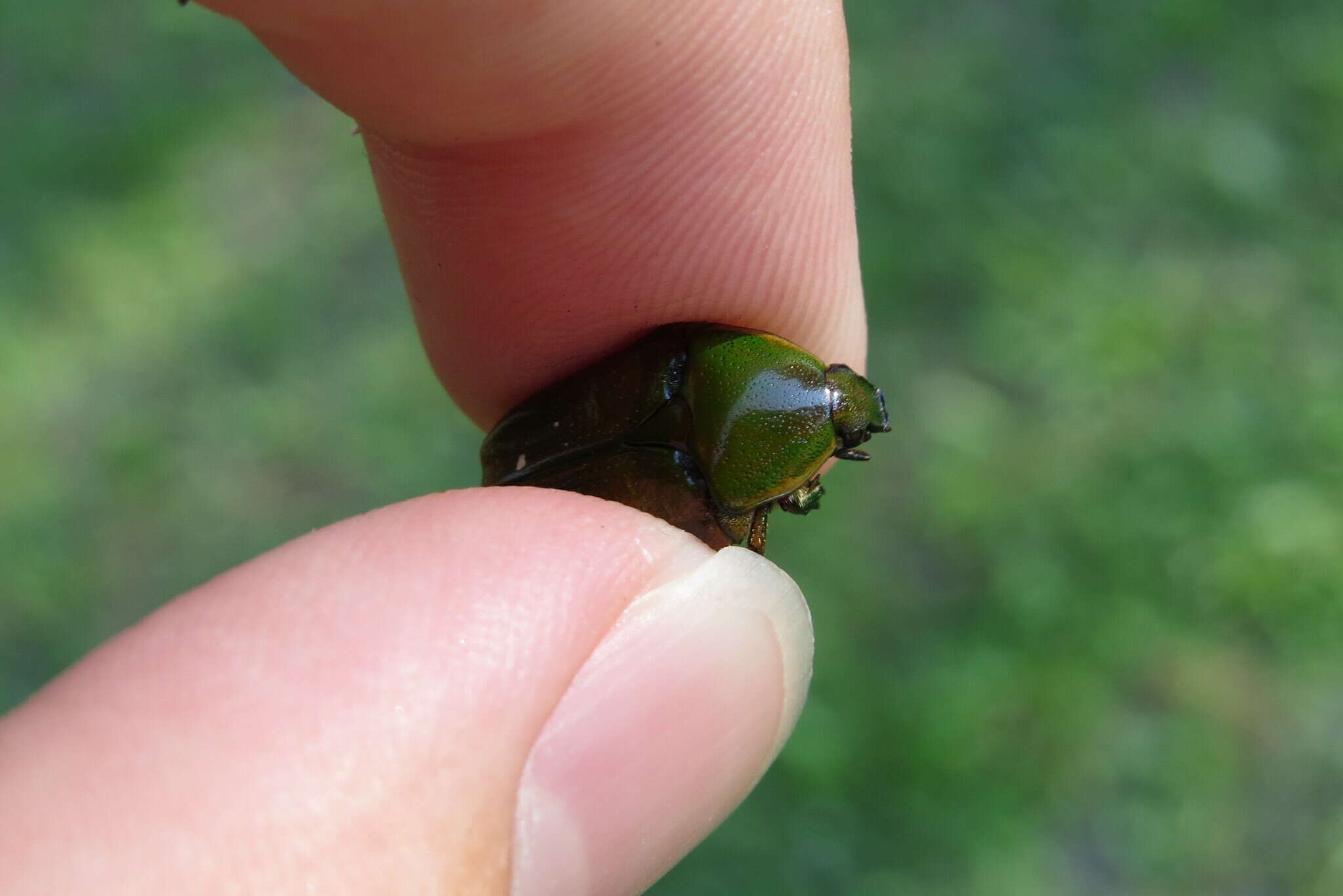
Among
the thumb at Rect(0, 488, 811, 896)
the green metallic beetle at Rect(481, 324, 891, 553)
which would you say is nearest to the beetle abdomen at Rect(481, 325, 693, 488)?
the green metallic beetle at Rect(481, 324, 891, 553)

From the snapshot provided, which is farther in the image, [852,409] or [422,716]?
[852,409]


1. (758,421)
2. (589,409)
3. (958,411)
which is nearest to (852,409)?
(758,421)

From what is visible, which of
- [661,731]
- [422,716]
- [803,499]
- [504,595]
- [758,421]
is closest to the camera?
[422,716]

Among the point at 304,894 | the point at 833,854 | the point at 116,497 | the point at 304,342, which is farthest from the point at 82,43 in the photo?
the point at 304,894

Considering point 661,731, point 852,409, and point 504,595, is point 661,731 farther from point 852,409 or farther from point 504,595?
point 852,409

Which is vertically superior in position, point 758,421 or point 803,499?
point 758,421

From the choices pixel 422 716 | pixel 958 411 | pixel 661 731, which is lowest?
pixel 958 411

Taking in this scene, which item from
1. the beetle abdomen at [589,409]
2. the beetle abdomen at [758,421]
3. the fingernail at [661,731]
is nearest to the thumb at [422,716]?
the fingernail at [661,731]

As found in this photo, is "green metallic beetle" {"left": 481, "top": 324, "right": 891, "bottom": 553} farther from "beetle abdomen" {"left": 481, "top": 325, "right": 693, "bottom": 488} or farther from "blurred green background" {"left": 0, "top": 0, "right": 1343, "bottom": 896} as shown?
"blurred green background" {"left": 0, "top": 0, "right": 1343, "bottom": 896}
